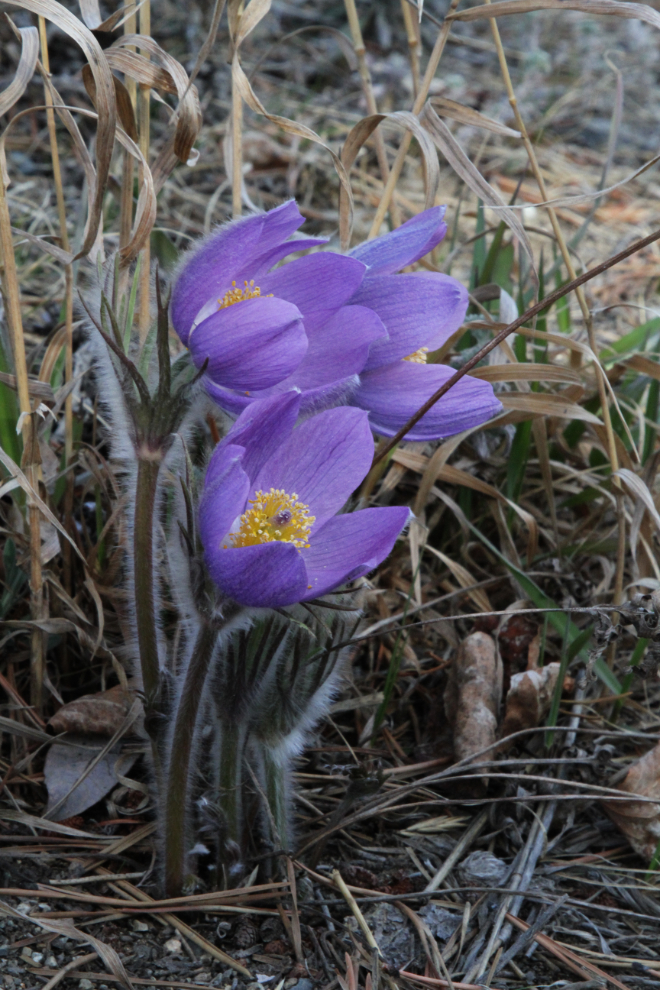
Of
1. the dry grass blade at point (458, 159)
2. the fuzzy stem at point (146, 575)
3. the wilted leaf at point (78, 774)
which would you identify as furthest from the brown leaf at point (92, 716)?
the dry grass blade at point (458, 159)

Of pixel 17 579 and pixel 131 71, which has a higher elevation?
pixel 131 71

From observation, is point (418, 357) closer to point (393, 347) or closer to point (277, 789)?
point (393, 347)

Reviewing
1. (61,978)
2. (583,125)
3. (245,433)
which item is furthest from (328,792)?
(583,125)

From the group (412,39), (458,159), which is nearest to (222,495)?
(458,159)

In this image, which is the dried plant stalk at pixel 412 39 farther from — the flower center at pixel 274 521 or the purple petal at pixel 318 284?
the flower center at pixel 274 521

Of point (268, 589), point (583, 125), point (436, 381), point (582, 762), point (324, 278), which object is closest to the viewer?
point (268, 589)

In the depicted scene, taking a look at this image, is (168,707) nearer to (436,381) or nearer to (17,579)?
(17,579)

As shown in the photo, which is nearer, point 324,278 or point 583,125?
point 324,278

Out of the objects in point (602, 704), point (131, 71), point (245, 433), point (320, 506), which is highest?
point (131, 71)
